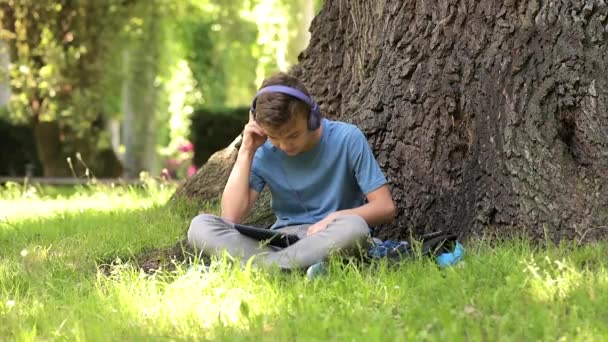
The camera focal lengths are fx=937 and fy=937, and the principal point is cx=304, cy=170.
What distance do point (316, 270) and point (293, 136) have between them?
0.84m

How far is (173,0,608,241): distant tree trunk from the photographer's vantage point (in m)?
4.77

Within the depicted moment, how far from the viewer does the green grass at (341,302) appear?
347 cm

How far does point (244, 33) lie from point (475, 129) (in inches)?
1218

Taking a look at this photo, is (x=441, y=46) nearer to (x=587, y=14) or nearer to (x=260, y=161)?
(x=587, y=14)

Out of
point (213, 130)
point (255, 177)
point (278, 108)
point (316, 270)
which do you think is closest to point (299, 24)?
point (213, 130)

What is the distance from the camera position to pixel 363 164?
496cm

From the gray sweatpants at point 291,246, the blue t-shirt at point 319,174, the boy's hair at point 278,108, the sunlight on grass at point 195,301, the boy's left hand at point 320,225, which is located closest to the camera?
the sunlight on grass at point 195,301

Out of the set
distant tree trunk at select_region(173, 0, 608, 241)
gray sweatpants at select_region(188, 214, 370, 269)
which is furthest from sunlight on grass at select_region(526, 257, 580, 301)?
gray sweatpants at select_region(188, 214, 370, 269)

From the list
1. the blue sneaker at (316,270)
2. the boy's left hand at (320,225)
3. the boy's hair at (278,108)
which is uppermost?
the boy's hair at (278,108)

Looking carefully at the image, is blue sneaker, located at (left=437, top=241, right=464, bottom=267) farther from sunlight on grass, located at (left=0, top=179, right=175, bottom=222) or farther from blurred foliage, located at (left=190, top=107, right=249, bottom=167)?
blurred foliage, located at (left=190, top=107, right=249, bottom=167)

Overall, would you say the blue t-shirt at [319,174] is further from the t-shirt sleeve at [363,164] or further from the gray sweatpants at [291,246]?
the gray sweatpants at [291,246]

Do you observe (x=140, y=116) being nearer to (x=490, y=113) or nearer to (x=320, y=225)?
(x=490, y=113)

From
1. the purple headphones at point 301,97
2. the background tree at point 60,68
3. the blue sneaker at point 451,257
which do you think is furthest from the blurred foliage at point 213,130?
the blue sneaker at point 451,257

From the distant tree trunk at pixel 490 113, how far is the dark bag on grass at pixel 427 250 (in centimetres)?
32
